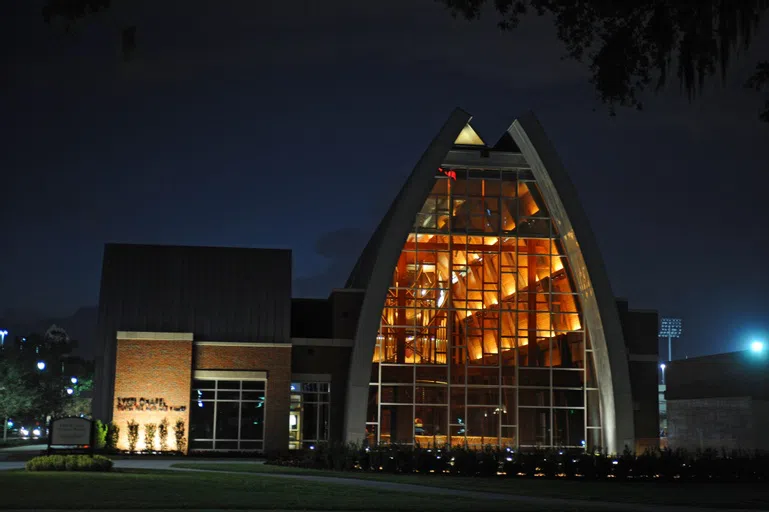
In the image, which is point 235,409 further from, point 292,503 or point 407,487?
point 292,503

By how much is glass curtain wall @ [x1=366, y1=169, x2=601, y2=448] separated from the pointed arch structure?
2.0 inches

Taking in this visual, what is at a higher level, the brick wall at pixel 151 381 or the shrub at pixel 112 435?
the brick wall at pixel 151 381

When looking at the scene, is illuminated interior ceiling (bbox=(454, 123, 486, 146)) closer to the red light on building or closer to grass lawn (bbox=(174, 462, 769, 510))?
the red light on building

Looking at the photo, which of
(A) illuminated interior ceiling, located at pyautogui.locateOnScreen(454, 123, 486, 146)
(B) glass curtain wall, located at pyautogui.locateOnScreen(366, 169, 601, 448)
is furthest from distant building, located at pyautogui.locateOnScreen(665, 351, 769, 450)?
(A) illuminated interior ceiling, located at pyautogui.locateOnScreen(454, 123, 486, 146)

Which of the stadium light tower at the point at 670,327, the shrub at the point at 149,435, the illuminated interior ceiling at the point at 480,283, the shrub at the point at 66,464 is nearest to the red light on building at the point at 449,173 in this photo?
the illuminated interior ceiling at the point at 480,283

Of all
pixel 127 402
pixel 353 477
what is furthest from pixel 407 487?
pixel 127 402

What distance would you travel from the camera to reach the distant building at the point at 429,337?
38.8 metres

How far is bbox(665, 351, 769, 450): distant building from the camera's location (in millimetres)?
39312

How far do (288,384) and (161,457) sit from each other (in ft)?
20.5

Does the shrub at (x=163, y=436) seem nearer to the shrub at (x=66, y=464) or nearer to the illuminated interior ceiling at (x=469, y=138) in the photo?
the shrub at (x=66, y=464)

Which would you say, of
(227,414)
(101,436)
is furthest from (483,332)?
(101,436)

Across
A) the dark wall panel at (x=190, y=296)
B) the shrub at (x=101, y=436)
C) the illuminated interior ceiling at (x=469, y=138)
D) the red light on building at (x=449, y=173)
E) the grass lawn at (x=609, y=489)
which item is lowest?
Result: the grass lawn at (x=609, y=489)

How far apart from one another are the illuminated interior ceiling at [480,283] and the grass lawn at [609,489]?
429 inches

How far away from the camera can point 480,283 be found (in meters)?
40.0
